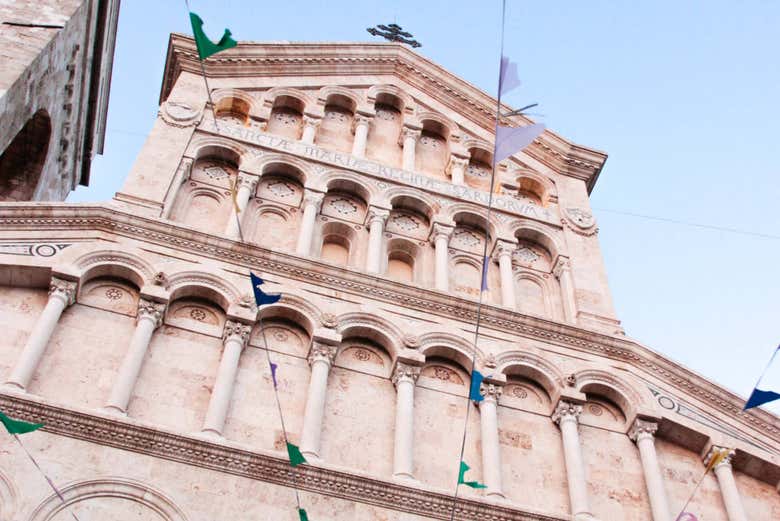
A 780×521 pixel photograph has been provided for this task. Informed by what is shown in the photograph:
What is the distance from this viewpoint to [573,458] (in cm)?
1352

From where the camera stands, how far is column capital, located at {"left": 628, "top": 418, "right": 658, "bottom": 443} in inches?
562

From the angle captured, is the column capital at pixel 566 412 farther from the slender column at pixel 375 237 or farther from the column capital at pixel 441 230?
the column capital at pixel 441 230

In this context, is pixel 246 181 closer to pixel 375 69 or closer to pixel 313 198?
pixel 313 198

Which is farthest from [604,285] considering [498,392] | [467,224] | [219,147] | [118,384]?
[118,384]

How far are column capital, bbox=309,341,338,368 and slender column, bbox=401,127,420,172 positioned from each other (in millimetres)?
5722

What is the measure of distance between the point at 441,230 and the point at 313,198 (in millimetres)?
2269

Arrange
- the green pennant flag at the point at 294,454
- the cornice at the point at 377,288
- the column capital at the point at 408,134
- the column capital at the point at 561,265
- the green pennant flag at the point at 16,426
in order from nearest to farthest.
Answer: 1. the green pennant flag at the point at 16,426
2. the green pennant flag at the point at 294,454
3. the cornice at the point at 377,288
4. the column capital at the point at 561,265
5. the column capital at the point at 408,134

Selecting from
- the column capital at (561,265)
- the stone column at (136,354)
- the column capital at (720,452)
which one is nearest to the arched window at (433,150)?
the column capital at (561,265)

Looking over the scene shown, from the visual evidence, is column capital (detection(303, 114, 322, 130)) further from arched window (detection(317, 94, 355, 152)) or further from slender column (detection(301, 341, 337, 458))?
slender column (detection(301, 341, 337, 458))

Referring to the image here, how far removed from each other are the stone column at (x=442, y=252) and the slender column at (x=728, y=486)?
479cm

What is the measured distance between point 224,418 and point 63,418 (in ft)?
6.34

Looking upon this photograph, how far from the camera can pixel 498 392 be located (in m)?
14.2

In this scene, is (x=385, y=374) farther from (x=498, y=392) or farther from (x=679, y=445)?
(x=679, y=445)

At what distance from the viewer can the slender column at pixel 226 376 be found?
12.4 metres
